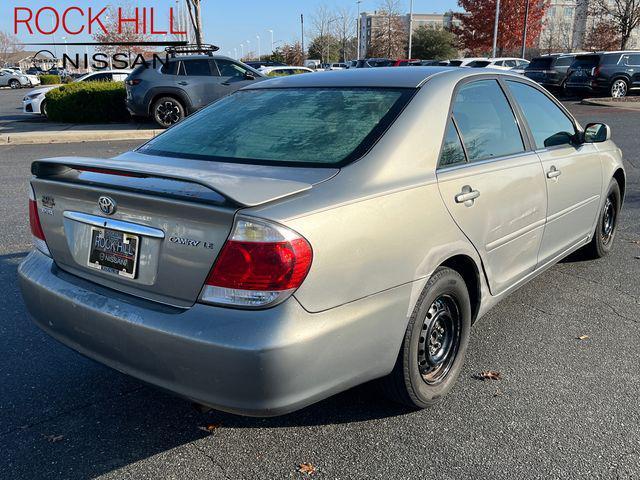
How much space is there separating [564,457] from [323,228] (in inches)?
56.5

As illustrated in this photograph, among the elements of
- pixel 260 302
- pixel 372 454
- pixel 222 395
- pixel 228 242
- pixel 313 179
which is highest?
pixel 313 179

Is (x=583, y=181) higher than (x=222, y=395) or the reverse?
higher

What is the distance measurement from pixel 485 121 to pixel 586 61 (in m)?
21.7

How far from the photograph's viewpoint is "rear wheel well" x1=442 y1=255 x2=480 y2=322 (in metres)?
2.91

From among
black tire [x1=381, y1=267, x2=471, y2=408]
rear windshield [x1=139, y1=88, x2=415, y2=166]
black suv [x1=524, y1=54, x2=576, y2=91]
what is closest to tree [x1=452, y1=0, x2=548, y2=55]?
black suv [x1=524, y1=54, x2=576, y2=91]

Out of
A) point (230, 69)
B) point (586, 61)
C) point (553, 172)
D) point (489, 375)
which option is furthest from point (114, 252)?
point (586, 61)

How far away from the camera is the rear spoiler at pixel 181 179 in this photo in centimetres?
216

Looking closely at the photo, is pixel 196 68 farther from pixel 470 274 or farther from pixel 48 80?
pixel 48 80

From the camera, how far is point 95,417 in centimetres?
281

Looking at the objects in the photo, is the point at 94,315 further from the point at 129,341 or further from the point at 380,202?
the point at 380,202

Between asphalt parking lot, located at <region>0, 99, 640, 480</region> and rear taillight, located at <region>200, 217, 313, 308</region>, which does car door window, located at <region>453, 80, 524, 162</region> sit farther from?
rear taillight, located at <region>200, 217, 313, 308</region>

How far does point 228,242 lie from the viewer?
2121mm

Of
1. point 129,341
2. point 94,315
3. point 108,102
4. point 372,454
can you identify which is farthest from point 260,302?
point 108,102

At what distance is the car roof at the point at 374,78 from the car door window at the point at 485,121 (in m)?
0.11
